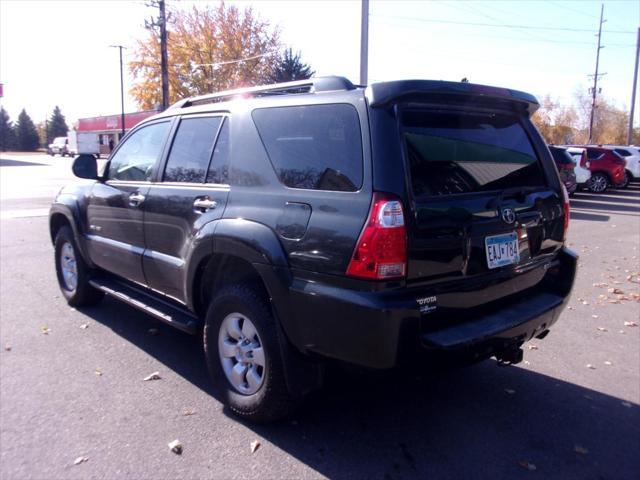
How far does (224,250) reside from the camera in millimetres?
3268

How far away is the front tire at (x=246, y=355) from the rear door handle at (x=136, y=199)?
1.28 m

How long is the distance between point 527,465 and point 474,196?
Answer: 4.88 ft

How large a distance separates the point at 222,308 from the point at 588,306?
4338 mm

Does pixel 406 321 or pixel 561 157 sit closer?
pixel 406 321

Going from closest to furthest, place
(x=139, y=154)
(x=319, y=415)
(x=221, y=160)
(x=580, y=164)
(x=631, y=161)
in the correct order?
(x=319, y=415)
(x=221, y=160)
(x=139, y=154)
(x=580, y=164)
(x=631, y=161)

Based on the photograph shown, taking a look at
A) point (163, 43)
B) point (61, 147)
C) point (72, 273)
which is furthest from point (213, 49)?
point (72, 273)

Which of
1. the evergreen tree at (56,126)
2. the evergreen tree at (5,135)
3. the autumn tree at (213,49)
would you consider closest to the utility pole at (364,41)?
the autumn tree at (213,49)

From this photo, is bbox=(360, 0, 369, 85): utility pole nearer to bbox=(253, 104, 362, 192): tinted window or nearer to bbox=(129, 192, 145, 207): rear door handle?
bbox=(129, 192, 145, 207): rear door handle

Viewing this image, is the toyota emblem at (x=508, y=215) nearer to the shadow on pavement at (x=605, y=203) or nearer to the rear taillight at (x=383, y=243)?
the rear taillight at (x=383, y=243)

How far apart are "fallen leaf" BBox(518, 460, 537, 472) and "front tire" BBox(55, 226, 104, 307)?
4247mm

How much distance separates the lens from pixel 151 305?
4.19 metres

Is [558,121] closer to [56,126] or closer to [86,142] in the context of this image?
[86,142]

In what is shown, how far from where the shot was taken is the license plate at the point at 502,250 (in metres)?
2.98

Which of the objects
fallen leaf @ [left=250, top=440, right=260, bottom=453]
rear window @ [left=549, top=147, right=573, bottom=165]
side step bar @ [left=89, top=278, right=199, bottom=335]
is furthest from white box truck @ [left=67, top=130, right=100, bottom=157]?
fallen leaf @ [left=250, top=440, right=260, bottom=453]
